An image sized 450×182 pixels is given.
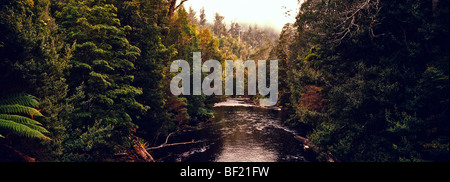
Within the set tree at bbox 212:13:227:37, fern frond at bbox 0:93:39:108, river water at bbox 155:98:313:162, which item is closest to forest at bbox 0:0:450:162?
fern frond at bbox 0:93:39:108

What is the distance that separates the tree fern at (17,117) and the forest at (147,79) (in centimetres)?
4

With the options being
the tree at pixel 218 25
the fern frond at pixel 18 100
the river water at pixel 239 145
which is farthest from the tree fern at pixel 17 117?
the tree at pixel 218 25

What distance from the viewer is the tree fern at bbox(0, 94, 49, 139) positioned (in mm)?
6676

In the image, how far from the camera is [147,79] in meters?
16.4

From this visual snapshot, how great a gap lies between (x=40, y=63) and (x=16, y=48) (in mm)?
853

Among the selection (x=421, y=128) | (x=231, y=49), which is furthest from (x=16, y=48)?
(x=231, y=49)

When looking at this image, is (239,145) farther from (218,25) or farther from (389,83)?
(218,25)

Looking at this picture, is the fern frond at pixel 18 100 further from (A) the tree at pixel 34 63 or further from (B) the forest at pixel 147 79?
(A) the tree at pixel 34 63

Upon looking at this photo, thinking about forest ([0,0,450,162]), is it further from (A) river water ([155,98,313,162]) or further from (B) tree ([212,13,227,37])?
(B) tree ([212,13,227,37])

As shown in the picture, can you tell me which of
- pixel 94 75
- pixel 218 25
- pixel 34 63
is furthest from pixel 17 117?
pixel 218 25

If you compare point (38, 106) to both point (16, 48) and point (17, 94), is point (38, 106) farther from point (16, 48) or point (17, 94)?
point (16, 48)

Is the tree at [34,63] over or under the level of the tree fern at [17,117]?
over

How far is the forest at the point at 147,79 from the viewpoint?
775cm

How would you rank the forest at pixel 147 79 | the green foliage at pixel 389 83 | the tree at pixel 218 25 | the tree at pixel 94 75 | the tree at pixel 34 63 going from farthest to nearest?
the tree at pixel 218 25 < the tree at pixel 94 75 < the green foliage at pixel 389 83 < the forest at pixel 147 79 < the tree at pixel 34 63
